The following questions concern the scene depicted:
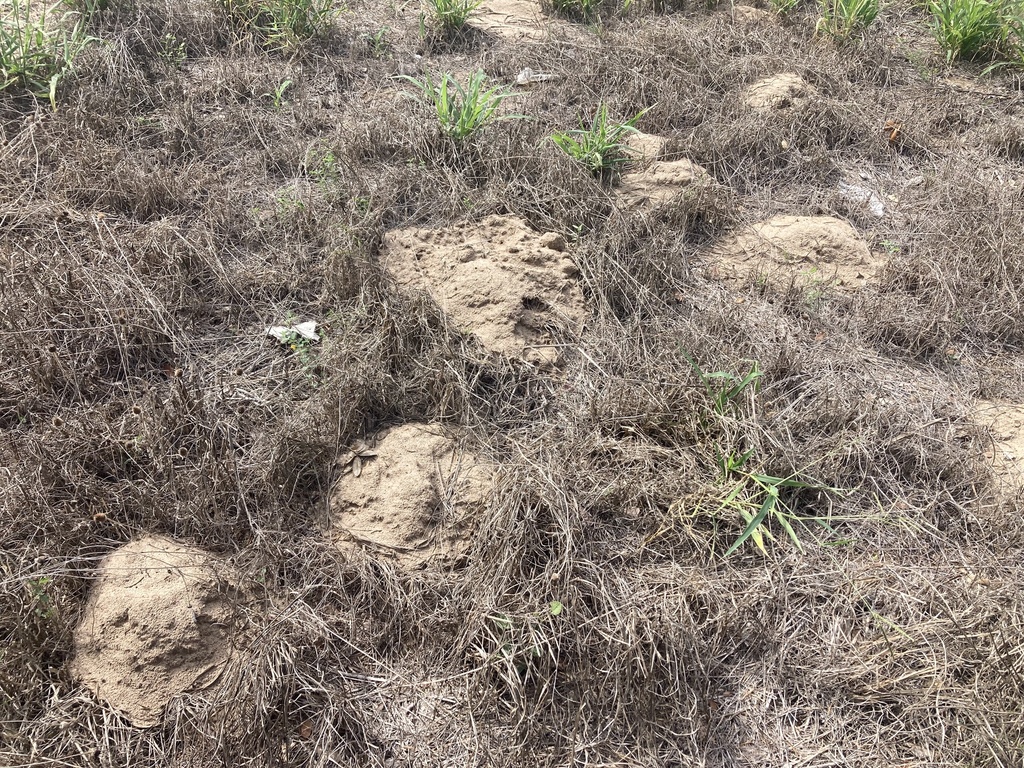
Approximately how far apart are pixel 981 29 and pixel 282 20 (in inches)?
168

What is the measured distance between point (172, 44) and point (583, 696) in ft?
12.8

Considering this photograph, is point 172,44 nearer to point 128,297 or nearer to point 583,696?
point 128,297

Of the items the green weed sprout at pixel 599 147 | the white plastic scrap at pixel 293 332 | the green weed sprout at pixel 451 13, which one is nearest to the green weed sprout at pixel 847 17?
the green weed sprout at pixel 599 147

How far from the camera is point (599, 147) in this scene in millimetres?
3299

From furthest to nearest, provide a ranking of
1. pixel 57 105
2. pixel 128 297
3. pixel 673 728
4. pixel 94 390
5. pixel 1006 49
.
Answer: pixel 1006 49 → pixel 57 105 → pixel 128 297 → pixel 94 390 → pixel 673 728

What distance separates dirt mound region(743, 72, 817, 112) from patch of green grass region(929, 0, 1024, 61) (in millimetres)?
1225

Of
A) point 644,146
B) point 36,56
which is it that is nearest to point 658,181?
point 644,146

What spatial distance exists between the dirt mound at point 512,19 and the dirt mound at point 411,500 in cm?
325

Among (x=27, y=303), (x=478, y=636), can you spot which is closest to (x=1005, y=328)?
(x=478, y=636)

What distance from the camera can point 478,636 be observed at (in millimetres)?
1961

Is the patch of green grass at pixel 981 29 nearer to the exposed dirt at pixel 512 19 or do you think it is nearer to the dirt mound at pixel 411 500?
the exposed dirt at pixel 512 19

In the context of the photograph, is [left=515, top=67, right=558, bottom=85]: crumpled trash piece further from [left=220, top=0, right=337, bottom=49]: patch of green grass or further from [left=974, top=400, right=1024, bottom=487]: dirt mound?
[left=974, top=400, right=1024, bottom=487]: dirt mound

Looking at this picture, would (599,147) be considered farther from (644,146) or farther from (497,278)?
(497,278)

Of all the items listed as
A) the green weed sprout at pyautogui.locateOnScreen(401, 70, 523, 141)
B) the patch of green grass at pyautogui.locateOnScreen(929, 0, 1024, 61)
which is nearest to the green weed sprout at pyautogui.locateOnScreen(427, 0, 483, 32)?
the green weed sprout at pyautogui.locateOnScreen(401, 70, 523, 141)
